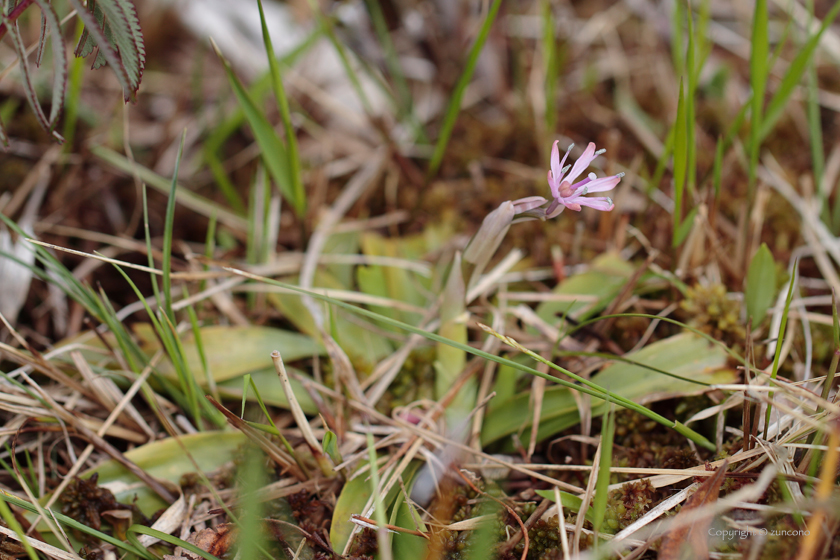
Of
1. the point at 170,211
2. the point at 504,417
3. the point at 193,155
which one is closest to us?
the point at 170,211

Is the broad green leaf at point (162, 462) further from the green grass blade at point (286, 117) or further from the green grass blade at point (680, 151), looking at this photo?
the green grass blade at point (680, 151)

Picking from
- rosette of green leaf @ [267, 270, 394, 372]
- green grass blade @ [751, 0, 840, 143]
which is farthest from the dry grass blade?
green grass blade @ [751, 0, 840, 143]

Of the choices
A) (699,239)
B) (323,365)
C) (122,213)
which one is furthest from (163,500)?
(699,239)

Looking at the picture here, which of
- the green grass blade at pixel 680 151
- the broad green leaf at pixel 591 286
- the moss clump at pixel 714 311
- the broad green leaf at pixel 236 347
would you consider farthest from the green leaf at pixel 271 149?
the moss clump at pixel 714 311

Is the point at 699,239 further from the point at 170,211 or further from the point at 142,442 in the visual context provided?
the point at 142,442

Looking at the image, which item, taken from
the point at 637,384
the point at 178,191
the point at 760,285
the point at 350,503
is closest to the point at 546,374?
the point at 637,384
